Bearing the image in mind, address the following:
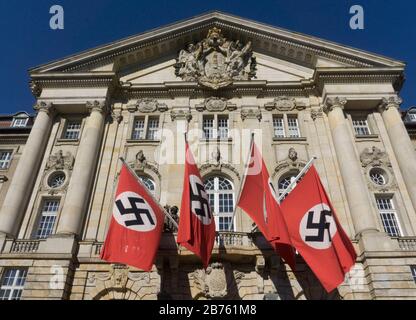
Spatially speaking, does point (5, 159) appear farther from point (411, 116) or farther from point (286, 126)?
point (411, 116)

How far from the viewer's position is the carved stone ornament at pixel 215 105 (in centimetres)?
2598

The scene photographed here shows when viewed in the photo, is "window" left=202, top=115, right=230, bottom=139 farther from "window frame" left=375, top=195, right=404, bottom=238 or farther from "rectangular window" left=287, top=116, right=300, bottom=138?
"window frame" left=375, top=195, right=404, bottom=238

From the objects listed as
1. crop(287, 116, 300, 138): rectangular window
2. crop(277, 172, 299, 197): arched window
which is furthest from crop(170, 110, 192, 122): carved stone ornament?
crop(277, 172, 299, 197): arched window

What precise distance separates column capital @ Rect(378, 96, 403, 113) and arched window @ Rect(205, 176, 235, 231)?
1285 centimetres

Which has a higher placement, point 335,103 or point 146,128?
point 335,103

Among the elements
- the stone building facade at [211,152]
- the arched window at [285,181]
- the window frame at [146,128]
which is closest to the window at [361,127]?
the stone building facade at [211,152]

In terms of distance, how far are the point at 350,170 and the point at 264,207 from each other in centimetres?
794

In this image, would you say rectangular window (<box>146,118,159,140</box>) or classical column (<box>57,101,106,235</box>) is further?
rectangular window (<box>146,118,159,140</box>)

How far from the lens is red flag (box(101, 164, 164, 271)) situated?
1486 cm

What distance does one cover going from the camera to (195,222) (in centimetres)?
1556

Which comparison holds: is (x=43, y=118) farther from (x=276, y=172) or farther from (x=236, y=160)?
(x=276, y=172)

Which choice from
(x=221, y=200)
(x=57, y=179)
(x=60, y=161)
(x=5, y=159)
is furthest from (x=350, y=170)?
(x=5, y=159)

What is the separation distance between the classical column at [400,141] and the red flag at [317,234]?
8033 mm

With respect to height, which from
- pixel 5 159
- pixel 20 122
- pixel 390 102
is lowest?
pixel 5 159
